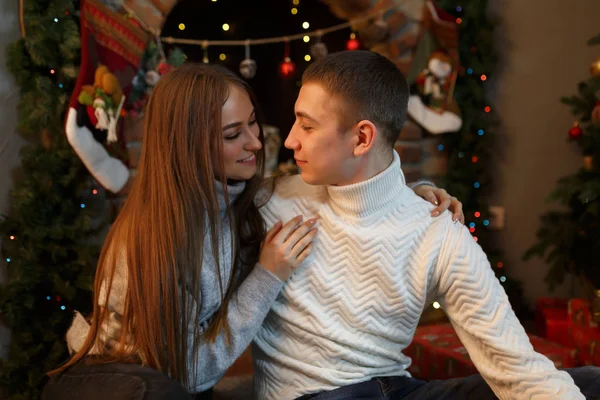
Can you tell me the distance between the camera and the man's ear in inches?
49.0

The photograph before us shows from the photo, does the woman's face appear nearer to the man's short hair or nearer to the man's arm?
the man's short hair

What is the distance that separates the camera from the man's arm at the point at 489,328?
1154 millimetres

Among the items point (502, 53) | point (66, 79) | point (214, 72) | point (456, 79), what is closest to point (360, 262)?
Result: point (214, 72)

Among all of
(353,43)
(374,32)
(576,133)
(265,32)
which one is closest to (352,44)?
(353,43)

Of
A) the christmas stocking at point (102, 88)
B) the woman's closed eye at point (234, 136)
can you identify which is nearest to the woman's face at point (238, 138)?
the woman's closed eye at point (234, 136)

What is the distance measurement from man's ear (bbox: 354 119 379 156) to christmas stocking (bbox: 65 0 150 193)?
120 cm

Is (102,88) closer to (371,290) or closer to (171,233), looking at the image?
(171,233)

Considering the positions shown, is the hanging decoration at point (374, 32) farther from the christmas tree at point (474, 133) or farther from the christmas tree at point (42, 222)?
the christmas tree at point (42, 222)

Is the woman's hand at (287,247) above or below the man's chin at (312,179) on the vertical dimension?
below

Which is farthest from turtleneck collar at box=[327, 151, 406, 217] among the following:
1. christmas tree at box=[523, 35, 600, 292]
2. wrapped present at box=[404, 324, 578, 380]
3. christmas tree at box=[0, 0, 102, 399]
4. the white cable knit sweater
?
christmas tree at box=[0, 0, 102, 399]

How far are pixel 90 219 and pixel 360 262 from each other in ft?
4.37

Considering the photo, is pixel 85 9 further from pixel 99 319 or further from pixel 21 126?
pixel 99 319

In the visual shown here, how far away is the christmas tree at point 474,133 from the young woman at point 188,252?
1681mm

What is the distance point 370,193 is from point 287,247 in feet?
0.68
